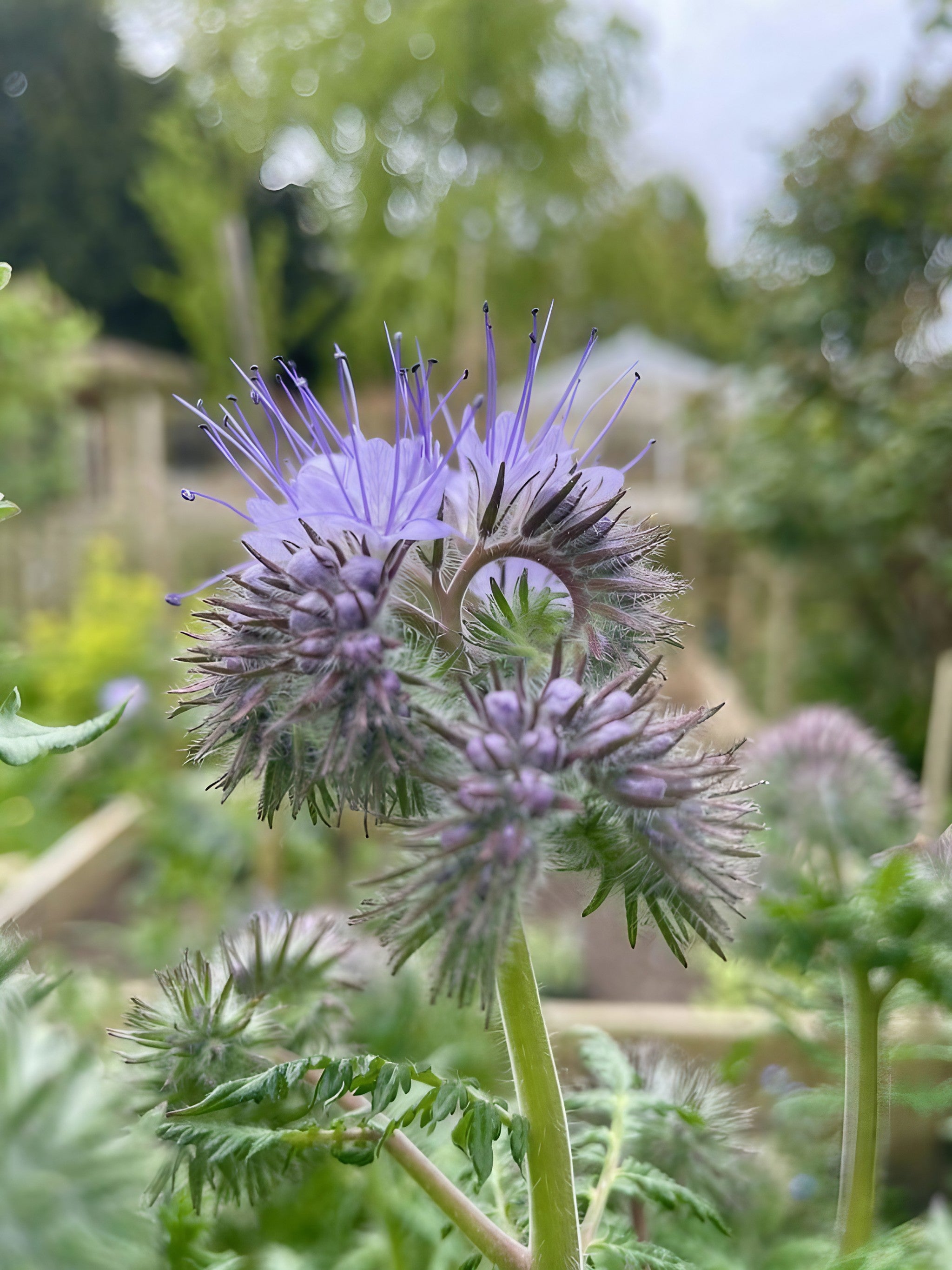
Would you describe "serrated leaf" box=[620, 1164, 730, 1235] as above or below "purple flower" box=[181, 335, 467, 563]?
below

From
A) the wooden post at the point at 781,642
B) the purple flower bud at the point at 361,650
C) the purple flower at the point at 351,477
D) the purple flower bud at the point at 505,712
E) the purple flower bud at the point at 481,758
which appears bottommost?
the purple flower bud at the point at 481,758

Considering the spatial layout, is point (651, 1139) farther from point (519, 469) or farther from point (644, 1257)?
point (519, 469)

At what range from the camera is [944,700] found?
2471 mm

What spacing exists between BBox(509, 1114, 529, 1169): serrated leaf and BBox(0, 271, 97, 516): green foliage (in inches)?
189

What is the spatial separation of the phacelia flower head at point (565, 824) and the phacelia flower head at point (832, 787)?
2.22 ft

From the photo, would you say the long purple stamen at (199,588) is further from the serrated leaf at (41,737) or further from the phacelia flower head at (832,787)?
the phacelia flower head at (832,787)

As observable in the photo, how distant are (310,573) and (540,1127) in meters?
0.37

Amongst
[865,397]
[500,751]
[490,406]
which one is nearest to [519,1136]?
[500,751]

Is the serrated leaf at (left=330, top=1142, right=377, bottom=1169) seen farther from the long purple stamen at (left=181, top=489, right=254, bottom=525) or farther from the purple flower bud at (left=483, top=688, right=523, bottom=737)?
the long purple stamen at (left=181, top=489, right=254, bottom=525)

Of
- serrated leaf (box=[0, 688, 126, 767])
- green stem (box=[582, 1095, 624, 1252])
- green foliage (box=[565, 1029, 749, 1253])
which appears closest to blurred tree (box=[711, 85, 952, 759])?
green foliage (box=[565, 1029, 749, 1253])

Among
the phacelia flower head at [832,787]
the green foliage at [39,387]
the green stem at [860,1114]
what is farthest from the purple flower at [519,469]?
the green foliage at [39,387]

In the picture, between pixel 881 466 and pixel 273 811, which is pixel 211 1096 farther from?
pixel 881 466

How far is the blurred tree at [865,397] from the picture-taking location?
3.82 metres

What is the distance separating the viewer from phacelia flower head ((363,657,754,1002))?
1.54 ft
